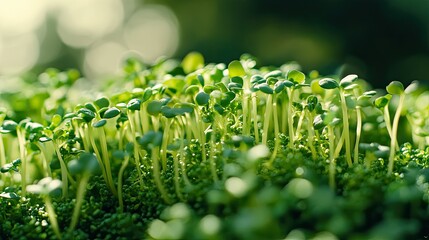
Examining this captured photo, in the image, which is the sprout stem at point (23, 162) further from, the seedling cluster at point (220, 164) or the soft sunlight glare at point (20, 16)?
the soft sunlight glare at point (20, 16)

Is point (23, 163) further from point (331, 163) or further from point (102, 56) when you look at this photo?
point (102, 56)

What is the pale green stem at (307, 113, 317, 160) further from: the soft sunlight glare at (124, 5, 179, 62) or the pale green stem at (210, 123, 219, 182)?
the soft sunlight glare at (124, 5, 179, 62)

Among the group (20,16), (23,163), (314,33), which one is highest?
(23,163)

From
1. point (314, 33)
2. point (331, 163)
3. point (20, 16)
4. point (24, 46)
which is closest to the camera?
point (331, 163)

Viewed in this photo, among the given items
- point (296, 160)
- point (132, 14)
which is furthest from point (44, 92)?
point (132, 14)

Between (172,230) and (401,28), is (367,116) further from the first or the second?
(401,28)

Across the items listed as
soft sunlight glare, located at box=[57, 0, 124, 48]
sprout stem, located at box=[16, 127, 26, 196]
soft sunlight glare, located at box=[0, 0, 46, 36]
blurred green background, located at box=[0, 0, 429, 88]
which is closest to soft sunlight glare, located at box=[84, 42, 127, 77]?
soft sunlight glare, located at box=[57, 0, 124, 48]

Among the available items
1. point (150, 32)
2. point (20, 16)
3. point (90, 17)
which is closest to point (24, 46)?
point (20, 16)
